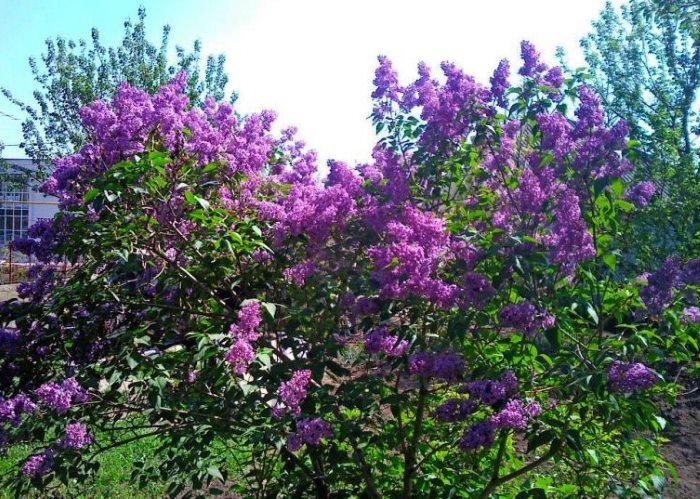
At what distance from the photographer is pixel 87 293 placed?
3.21 meters

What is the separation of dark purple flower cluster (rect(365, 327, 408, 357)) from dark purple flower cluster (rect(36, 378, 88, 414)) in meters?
1.19

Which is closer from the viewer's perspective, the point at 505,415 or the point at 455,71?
the point at 505,415

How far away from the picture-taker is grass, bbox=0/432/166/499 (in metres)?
4.84

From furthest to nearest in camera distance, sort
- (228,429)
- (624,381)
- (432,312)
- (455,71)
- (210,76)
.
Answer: (210,76), (455,71), (228,429), (432,312), (624,381)

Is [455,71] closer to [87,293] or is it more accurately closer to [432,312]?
[432,312]

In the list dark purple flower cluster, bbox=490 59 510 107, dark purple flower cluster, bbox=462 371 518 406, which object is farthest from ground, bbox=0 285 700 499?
dark purple flower cluster, bbox=490 59 510 107

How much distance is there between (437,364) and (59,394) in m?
1.47

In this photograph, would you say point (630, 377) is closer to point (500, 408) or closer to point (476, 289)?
point (500, 408)

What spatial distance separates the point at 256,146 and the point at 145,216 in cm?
75

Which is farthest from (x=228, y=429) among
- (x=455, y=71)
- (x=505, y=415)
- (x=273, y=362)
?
(x=455, y=71)

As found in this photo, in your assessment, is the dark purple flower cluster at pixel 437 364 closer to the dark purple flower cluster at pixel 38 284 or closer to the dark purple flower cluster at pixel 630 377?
the dark purple flower cluster at pixel 630 377

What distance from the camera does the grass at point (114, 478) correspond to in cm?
484

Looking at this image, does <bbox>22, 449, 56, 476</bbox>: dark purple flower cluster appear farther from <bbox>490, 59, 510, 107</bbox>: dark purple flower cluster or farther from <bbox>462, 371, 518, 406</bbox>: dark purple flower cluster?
<bbox>490, 59, 510, 107</bbox>: dark purple flower cluster

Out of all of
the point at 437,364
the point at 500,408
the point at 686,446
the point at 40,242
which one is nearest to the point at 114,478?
the point at 40,242
